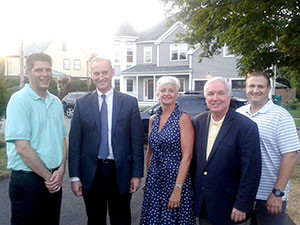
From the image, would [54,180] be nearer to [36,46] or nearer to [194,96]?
[194,96]

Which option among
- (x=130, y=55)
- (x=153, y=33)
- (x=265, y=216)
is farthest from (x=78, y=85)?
(x=265, y=216)

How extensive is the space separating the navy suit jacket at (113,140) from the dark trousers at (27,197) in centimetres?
36

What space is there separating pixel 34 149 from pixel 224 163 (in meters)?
1.74

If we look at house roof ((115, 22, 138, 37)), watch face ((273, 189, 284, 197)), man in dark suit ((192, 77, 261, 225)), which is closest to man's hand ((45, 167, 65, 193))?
man in dark suit ((192, 77, 261, 225))

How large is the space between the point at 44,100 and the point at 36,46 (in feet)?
161

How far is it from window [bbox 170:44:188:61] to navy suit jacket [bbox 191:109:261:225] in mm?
26134

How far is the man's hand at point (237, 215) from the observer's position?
2.48 m

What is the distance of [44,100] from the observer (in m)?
2.90

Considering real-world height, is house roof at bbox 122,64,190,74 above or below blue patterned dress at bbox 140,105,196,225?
above

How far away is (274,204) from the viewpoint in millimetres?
2664

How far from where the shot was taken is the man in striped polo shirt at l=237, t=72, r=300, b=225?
262 centimetres

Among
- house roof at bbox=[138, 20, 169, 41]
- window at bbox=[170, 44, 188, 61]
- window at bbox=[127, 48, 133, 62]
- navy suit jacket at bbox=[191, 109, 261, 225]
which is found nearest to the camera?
navy suit jacket at bbox=[191, 109, 261, 225]

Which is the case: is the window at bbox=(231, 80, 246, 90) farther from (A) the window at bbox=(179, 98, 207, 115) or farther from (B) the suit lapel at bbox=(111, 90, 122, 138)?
(B) the suit lapel at bbox=(111, 90, 122, 138)

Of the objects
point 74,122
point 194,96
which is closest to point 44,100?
point 74,122
